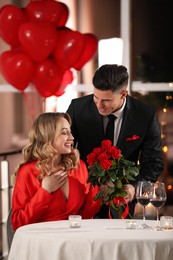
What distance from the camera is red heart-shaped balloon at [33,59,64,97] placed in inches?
219

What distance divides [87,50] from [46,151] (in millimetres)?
2661

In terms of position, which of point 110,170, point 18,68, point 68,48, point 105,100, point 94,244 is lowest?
point 94,244

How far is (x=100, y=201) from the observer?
327 cm

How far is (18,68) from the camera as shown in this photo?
5.52 m

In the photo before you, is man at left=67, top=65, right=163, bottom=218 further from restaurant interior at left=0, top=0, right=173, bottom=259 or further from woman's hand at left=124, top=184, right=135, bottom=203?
restaurant interior at left=0, top=0, right=173, bottom=259

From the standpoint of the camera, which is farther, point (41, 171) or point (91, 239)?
point (41, 171)

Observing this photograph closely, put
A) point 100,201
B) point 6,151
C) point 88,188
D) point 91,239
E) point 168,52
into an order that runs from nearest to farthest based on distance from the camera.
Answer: point 91,239 → point 100,201 → point 88,188 → point 168,52 → point 6,151

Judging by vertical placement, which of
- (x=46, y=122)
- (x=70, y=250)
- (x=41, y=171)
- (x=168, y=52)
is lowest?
(x=70, y=250)

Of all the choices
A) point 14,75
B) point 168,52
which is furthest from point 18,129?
point 168,52

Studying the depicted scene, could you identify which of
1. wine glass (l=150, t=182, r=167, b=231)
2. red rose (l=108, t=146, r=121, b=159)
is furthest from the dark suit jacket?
wine glass (l=150, t=182, r=167, b=231)

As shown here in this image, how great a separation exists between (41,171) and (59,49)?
7.75ft

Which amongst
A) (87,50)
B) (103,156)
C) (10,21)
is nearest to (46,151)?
(103,156)

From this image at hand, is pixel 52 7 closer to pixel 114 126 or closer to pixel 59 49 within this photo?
pixel 59 49

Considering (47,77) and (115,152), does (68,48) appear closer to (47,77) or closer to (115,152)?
(47,77)
